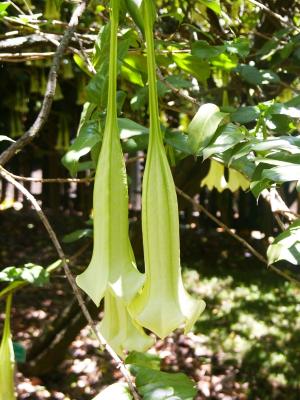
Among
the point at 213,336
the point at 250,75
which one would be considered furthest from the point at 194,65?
the point at 213,336

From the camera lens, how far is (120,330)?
0.59m

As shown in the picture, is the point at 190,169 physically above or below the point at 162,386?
below

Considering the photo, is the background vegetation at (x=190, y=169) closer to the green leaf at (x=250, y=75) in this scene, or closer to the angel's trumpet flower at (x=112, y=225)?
the green leaf at (x=250, y=75)

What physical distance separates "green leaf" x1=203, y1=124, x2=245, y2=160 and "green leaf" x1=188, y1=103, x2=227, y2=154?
0.04 feet

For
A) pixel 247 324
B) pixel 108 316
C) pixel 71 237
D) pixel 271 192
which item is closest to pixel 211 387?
pixel 247 324

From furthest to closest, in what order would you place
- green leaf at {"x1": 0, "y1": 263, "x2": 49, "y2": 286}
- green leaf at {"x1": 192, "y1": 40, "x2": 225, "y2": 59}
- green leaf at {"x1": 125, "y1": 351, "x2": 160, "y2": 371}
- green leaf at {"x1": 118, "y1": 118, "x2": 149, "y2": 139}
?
1. green leaf at {"x1": 0, "y1": 263, "x2": 49, "y2": 286}
2. green leaf at {"x1": 192, "y1": 40, "x2": 225, "y2": 59}
3. green leaf at {"x1": 125, "y1": 351, "x2": 160, "y2": 371}
4. green leaf at {"x1": 118, "y1": 118, "x2": 149, "y2": 139}

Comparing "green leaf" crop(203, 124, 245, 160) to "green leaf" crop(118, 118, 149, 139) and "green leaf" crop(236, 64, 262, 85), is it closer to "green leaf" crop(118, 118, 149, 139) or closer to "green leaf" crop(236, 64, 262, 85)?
"green leaf" crop(118, 118, 149, 139)

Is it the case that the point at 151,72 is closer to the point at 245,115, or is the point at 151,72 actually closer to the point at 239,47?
the point at 245,115

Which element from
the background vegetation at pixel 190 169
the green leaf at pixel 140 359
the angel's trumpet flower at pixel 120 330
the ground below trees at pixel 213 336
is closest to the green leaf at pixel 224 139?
the background vegetation at pixel 190 169

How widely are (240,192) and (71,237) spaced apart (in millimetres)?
3713

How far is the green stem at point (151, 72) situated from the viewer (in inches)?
19.8

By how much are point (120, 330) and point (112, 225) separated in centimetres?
13

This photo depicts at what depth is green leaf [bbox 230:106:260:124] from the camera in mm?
921

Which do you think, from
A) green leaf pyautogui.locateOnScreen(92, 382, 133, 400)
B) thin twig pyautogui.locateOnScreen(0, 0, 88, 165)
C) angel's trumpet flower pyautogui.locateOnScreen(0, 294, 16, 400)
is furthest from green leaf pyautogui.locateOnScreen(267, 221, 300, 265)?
angel's trumpet flower pyautogui.locateOnScreen(0, 294, 16, 400)
